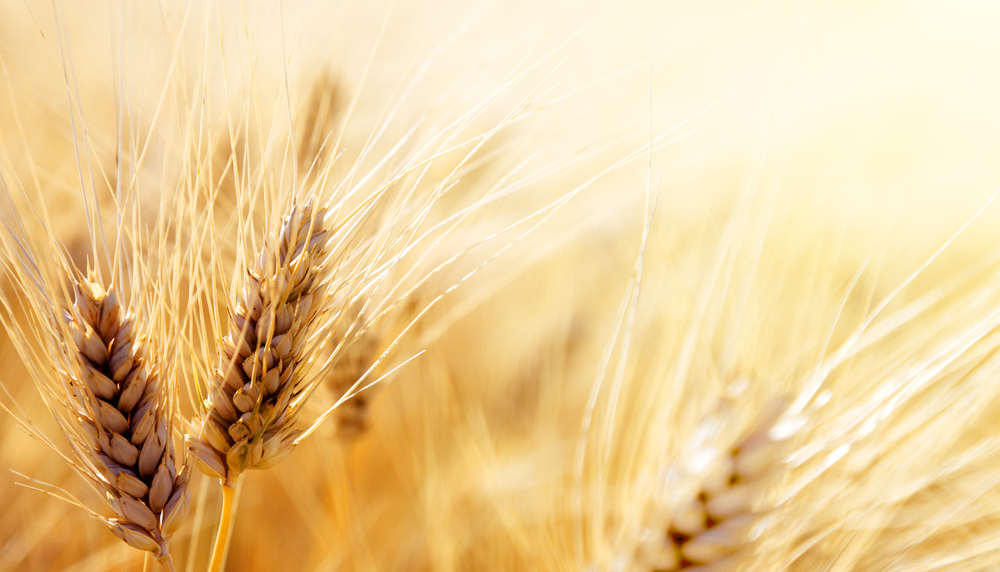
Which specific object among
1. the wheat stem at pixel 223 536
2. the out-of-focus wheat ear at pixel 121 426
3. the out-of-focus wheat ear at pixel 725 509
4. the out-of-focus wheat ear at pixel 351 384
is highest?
the out-of-focus wheat ear at pixel 351 384

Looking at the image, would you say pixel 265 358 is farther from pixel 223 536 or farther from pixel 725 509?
pixel 725 509

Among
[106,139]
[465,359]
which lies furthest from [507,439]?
[106,139]

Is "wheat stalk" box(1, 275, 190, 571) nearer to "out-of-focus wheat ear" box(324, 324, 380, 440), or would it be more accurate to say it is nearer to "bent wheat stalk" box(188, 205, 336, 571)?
"bent wheat stalk" box(188, 205, 336, 571)

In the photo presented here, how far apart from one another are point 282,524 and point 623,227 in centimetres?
103

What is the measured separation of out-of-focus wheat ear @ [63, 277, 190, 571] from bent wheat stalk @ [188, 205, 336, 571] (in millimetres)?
34

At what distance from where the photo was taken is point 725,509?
0.58 m

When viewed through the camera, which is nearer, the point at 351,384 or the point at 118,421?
the point at 118,421

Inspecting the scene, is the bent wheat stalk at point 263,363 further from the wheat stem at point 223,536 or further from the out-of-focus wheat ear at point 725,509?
the out-of-focus wheat ear at point 725,509

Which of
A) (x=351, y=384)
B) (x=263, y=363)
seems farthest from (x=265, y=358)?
(x=351, y=384)

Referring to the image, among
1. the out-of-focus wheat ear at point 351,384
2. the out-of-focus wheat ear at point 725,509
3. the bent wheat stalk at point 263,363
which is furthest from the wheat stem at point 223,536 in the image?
the out-of-focus wheat ear at point 725,509

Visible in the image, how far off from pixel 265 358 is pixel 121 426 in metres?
0.14

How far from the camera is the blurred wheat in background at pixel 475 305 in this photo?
485 mm

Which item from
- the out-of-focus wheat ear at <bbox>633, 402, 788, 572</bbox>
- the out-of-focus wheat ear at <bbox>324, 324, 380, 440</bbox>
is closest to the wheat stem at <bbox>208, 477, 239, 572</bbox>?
the out-of-focus wheat ear at <bbox>324, 324, 380, 440</bbox>

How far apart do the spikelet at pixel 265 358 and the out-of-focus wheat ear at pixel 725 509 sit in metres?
0.45
